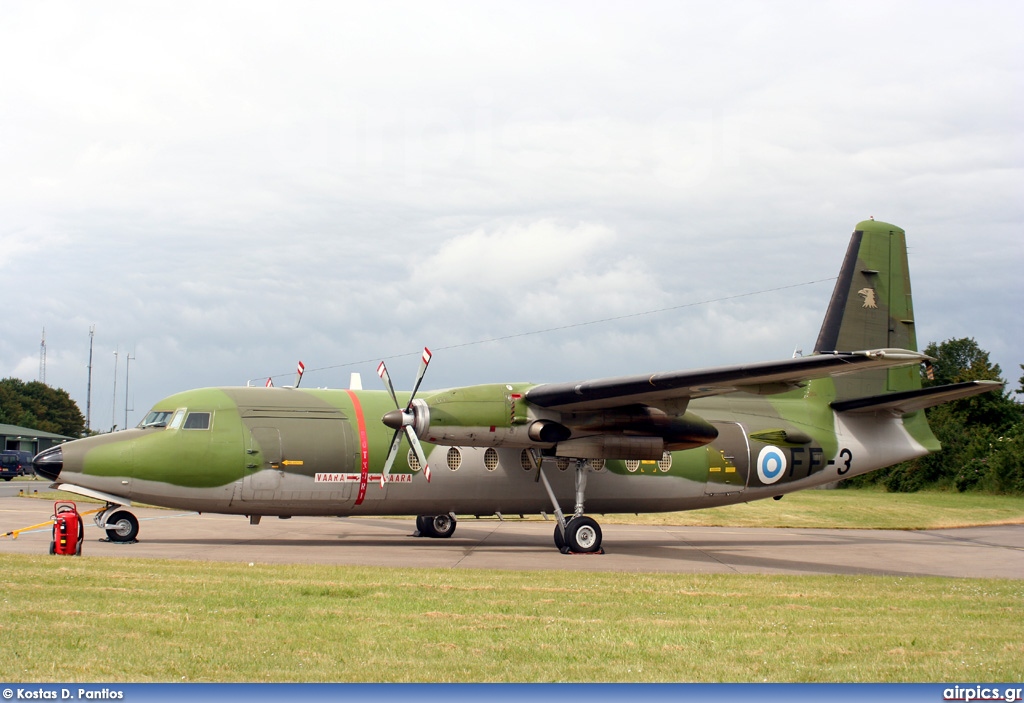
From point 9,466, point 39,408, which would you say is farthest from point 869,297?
point 39,408

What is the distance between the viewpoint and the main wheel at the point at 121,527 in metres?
18.9

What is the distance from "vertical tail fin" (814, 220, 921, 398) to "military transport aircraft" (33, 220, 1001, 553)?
6cm

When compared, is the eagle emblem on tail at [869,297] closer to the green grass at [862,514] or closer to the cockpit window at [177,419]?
the green grass at [862,514]

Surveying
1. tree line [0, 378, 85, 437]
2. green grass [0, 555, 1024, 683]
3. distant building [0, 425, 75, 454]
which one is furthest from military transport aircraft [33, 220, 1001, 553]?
tree line [0, 378, 85, 437]

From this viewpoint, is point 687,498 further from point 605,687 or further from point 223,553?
point 605,687

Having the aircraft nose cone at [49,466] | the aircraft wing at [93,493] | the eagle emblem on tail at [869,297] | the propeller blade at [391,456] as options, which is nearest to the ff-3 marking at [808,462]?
the eagle emblem on tail at [869,297]

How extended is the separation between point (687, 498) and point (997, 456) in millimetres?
22265

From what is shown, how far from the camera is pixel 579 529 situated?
19.4 metres

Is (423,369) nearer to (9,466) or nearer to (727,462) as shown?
(727,462)

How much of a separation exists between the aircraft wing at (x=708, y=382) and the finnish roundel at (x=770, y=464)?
4670mm

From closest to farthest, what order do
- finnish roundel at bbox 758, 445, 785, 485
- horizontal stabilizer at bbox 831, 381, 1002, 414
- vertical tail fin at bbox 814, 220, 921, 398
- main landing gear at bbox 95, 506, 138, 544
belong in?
1. horizontal stabilizer at bbox 831, 381, 1002, 414
2. main landing gear at bbox 95, 506, 138, 544
3. finnish roundel at bbox 758, 445, 785, 485
4. vertical tail fin at bbox 814, 220, 921, 398

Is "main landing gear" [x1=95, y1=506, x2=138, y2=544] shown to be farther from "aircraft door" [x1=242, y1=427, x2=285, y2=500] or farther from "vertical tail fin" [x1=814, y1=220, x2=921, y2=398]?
"vertical tail fin" [x1=814, y1=220, x2=921, y2=398]

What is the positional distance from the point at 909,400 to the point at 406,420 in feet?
37.9

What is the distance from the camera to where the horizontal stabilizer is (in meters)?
18.6
